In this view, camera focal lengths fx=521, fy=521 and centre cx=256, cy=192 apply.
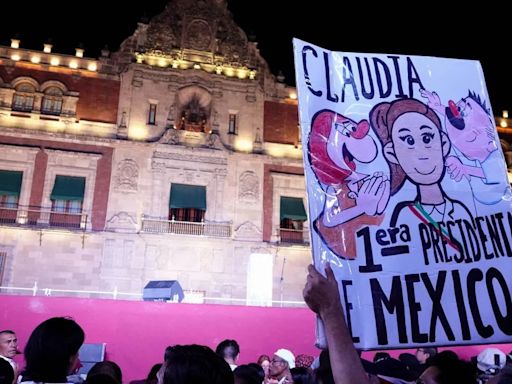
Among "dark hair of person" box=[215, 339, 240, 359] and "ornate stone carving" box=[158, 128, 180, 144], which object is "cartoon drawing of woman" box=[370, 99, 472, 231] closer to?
"dark hair of person" box=[215, 339, 240, 359]

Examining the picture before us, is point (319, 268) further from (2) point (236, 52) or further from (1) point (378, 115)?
(2) point (236, 52)

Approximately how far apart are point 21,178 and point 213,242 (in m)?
8.14

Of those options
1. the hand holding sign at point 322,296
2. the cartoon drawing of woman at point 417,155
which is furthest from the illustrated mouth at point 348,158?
the hand holding sign at point 322,296

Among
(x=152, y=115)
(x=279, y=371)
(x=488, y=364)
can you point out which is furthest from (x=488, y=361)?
(x=152, y=115)

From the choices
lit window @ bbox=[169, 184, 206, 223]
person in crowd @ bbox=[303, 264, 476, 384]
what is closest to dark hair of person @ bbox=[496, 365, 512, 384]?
person in crowd @ bbox=[303, 264, 476, 384]

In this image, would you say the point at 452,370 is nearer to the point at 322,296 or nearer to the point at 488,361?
the point at 322,296

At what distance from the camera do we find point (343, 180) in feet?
9.70

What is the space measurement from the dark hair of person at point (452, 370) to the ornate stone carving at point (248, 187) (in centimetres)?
1940

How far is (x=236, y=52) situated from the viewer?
79.9 ft

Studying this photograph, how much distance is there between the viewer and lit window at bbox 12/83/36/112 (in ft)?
72.2

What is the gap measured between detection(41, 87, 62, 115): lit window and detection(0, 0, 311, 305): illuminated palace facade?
0.06m

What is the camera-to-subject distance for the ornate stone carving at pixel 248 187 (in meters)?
22.5

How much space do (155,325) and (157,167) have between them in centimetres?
1117

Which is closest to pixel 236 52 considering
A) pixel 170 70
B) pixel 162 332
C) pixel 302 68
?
pixel 170 70
